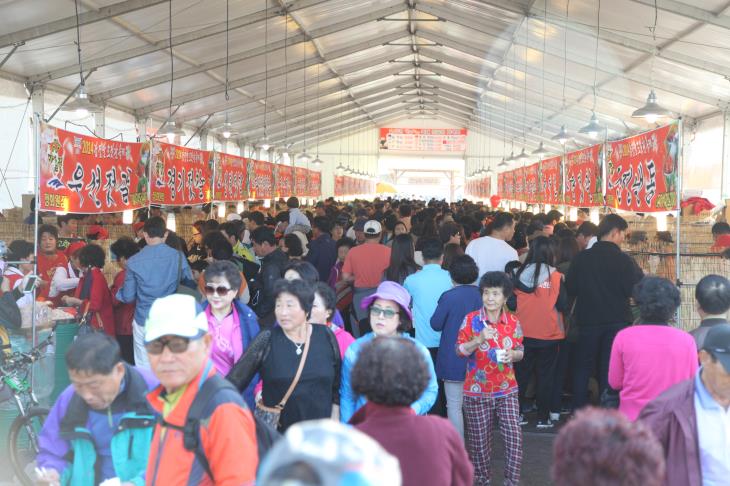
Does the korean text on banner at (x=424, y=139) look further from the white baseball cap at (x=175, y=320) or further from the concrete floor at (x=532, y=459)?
the white baseball cap at (x=175, y=320)

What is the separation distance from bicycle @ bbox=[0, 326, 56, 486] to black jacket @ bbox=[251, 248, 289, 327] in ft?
5.08

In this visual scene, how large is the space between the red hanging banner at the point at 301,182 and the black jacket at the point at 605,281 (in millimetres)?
16267

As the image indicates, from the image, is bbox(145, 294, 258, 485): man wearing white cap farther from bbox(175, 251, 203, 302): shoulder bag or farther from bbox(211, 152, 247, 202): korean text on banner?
bbox(211, 152, 247, 202): korean text on banner

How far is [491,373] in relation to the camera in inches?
181

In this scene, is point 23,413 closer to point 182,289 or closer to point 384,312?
point 182,289

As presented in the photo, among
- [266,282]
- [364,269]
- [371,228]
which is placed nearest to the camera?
→ [266,282]

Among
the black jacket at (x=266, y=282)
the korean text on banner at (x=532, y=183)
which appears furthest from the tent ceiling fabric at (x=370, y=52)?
the black jacket at (x=266, y=282)

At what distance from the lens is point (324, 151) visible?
41406mm

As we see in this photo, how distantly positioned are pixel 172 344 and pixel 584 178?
28.8ft

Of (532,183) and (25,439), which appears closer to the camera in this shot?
(25,439)

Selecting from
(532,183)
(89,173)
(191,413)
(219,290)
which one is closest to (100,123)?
(532,183)

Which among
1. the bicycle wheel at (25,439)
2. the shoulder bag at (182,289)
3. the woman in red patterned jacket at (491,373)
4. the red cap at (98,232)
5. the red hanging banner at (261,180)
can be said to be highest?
the red hanging banner at (261,180)

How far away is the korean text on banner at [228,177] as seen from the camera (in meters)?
12.8

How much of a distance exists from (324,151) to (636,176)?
35.4 meters
